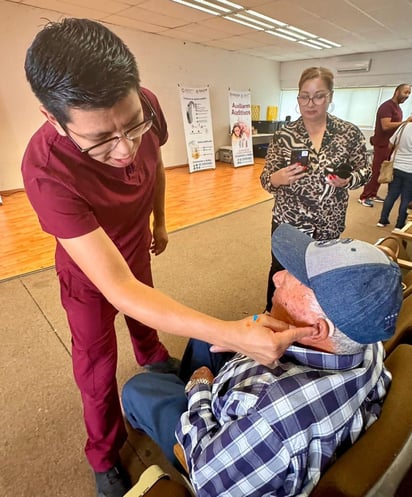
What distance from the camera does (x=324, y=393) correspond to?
25.5 inches

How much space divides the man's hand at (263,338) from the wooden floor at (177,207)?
2.58 metres

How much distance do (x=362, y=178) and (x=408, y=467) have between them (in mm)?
1385

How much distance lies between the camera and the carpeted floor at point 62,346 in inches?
49.3

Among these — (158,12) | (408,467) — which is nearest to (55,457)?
(408,467)

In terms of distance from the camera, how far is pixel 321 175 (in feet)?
5.05

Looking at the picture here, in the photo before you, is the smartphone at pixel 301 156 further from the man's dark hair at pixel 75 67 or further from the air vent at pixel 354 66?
the air vent at pixel 354 66

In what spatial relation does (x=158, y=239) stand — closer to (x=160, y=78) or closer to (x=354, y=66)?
(x=160, y=78)

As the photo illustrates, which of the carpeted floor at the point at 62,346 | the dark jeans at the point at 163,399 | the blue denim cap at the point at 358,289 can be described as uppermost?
the blue denim cap at the point at 358,289

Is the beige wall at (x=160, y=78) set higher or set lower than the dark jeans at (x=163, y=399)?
higher

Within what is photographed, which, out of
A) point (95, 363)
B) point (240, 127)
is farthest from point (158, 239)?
point (240, 127)

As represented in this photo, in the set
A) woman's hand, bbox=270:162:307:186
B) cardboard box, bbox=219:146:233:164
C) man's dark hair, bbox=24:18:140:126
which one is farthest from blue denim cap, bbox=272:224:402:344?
cardboard box, bbox=219:146:233:164

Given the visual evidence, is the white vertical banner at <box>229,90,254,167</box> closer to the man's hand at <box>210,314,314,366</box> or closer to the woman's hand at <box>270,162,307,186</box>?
the woman's hand at <box>270,162,307,186</box>

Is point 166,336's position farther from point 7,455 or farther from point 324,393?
point 324,393

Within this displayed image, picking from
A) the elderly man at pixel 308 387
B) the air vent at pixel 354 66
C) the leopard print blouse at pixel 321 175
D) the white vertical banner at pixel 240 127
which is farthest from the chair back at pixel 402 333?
the air vent at pixel 354 66
